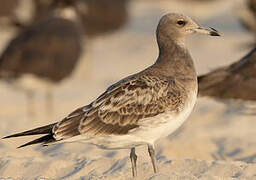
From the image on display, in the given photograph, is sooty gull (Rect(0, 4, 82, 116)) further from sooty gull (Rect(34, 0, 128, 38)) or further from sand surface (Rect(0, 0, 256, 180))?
sooty gull (Rect(34, 0, 128, 38))

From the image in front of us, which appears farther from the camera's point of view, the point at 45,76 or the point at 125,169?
the point at 45,76

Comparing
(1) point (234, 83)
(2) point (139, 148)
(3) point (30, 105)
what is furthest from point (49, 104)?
(1) point (234, 83)

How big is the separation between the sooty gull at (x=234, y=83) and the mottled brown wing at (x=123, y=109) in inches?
111

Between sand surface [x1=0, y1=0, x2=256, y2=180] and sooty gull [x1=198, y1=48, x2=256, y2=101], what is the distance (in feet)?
0.55

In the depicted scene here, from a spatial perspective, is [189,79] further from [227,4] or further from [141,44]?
[227,4]

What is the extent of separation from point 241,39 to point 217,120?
9.34 metres

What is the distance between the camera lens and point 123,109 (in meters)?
5.88

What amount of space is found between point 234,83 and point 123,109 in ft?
10.2

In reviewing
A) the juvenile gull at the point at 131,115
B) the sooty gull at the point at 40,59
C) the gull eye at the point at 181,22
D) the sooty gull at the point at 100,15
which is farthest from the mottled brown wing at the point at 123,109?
the sooty gull at the point at 100,15

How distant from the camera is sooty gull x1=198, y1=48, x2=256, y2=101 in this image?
8578 mm

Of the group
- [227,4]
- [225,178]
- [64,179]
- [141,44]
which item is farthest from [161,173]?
[227,4]

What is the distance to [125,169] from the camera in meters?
6.70

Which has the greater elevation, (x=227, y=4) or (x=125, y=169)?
(x=125, y=169)

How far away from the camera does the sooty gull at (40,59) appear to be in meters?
11.3
